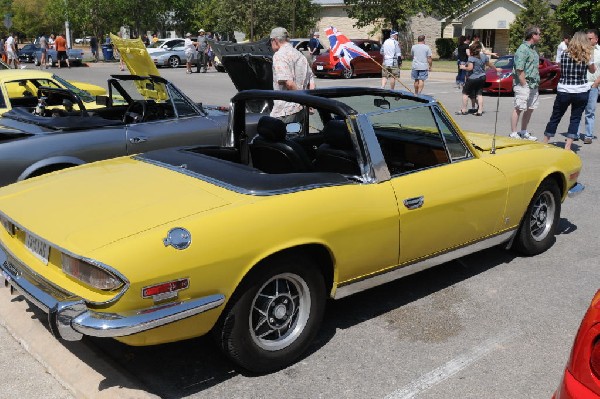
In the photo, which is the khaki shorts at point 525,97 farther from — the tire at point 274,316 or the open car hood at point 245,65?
the tire at point 274,316

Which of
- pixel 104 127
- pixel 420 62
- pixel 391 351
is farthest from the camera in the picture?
pixel 420 62

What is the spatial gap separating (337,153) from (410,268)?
35.2 inches

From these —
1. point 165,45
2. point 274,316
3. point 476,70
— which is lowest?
point 274,316

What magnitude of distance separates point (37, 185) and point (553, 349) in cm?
331

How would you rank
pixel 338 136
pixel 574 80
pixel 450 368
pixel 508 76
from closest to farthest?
1. pixel 450 368
2. pixel 338 136
3. pixel 574 80
4. pixel 508 76

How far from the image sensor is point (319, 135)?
509 cm

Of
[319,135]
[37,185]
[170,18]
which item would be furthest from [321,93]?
[170,18]

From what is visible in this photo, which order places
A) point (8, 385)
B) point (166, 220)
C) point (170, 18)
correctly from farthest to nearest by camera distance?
point (170, 18), point (8, 385), point (166, 220)

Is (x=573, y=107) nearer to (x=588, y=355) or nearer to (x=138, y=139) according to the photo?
(x=138, y=139)

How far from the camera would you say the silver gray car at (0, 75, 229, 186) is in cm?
568

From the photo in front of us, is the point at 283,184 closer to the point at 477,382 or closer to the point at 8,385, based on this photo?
the point at 477,382

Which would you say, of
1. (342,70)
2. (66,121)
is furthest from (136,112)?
(342,70)

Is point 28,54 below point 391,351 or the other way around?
the other way around

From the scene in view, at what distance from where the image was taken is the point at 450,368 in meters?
3.59
